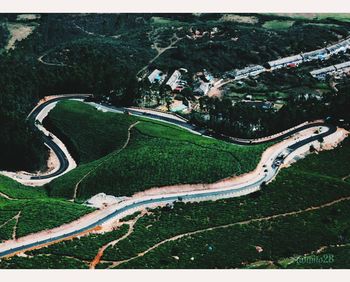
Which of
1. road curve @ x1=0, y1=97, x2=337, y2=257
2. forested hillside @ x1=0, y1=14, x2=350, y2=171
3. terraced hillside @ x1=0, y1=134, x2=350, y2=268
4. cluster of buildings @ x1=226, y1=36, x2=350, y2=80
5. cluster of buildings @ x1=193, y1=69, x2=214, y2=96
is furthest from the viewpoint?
cluster of buildings @ x1=226, y1=36, x2=350, y2=80

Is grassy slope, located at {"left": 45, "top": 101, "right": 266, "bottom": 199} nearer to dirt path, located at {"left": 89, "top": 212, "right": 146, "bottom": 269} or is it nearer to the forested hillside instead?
dirt path, located at {"left": 89, "top": 212, "right": 146, "bottom": 269}

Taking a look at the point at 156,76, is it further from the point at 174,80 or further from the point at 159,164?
the point at 159,164

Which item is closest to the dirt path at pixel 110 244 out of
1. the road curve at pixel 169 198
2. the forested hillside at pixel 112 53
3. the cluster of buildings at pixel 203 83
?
the road curve at pixel 169 198

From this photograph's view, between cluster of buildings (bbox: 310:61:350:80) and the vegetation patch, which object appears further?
the vegetation patch

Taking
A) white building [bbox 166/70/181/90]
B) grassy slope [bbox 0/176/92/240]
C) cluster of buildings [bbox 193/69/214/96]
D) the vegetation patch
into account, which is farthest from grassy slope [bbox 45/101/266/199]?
the vegetation patch

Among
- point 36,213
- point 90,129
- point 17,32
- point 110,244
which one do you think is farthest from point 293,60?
point 110,244

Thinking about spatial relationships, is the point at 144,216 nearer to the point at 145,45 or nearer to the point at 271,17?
the point at 145,45

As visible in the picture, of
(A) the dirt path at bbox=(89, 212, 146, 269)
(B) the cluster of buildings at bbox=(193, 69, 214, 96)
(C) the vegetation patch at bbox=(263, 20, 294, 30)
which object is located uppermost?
(C) the vegetation patch at bbox=(263, 20, 294, 30)
